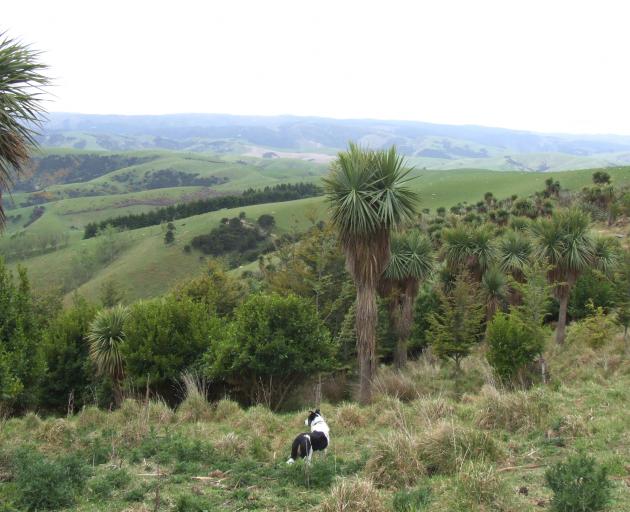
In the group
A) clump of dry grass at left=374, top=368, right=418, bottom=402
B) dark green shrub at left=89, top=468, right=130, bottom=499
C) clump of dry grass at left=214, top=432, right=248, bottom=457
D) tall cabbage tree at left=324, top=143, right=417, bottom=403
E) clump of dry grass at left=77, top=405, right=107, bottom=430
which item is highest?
tall cabbage tree at left=324, top=143, right=417, bottom=403

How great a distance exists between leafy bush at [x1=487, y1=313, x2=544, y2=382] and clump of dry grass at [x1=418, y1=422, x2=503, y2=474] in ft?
26.5

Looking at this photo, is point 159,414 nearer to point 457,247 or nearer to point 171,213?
point 457,247

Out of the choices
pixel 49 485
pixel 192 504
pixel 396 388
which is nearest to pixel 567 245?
pixel 396 388

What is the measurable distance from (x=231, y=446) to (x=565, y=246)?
49.5ft

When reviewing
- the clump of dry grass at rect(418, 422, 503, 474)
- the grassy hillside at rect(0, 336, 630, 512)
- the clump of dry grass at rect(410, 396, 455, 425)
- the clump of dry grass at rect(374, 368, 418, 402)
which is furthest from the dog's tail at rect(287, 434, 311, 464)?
the clump of dry grass at rect(374, 368, 418, 402)

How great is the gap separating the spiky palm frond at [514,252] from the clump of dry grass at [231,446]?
54.0 feet

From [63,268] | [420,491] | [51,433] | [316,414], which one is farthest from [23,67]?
[63,268]

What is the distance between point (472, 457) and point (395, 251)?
13.9 meters

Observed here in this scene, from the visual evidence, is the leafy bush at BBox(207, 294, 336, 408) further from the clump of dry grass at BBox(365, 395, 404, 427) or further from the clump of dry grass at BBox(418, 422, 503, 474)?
the clump of dry grass at BBox(418, 422, 503, 474)

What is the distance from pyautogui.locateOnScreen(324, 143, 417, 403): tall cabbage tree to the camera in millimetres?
14836

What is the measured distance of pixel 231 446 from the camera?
9.29 metres

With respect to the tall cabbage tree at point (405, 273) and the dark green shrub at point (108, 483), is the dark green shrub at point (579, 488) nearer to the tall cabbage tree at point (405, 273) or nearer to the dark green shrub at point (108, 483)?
the dark green shrub at point (108, 483)

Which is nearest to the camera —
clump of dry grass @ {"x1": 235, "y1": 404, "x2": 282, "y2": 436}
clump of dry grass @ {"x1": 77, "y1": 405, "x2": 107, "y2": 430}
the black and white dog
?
the black and white dog

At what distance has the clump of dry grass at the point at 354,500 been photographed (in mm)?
5855
